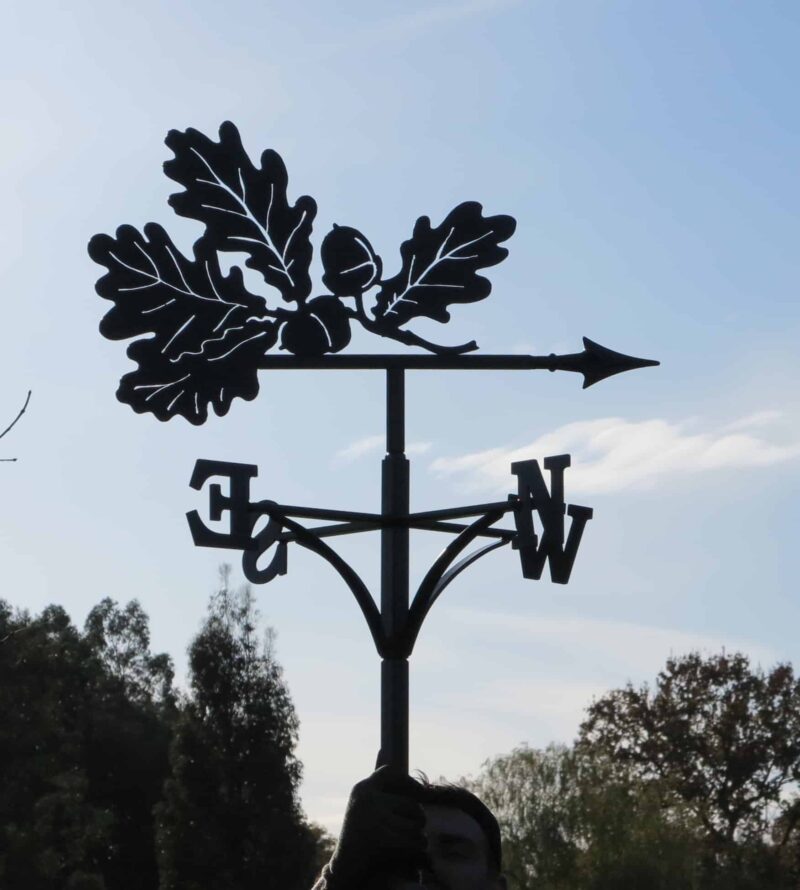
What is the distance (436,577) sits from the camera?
5270 mm

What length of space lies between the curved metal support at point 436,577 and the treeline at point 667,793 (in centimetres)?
2751

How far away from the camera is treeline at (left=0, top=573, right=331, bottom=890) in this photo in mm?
34812

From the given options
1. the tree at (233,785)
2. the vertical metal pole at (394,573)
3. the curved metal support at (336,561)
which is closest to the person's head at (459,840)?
the vertical metal pole at (394,573)

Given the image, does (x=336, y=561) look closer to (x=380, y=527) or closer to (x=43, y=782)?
(x=380, y=527)

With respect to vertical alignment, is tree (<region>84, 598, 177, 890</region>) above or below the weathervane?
above

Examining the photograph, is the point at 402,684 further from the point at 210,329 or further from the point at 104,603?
the point at 104,603

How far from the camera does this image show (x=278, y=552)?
5438mm

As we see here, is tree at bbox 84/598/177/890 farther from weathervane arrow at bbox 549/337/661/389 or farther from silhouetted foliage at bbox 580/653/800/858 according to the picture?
weathervane arrow at bbox 549/337/661/389

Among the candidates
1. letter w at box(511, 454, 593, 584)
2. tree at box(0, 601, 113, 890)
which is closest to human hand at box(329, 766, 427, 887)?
letter w at box(511, 454, 593, 584)

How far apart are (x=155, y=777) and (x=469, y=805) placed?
43509 millimetres

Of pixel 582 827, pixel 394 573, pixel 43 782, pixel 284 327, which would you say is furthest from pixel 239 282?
pixel 43 782

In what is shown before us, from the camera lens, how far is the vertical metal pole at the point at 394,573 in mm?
4867

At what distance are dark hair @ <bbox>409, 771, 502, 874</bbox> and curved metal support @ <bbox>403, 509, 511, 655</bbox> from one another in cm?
173

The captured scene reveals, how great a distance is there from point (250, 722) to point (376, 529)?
121 ft
